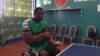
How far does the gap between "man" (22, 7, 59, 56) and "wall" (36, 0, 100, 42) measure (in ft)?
12.4

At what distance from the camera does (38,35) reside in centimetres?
239

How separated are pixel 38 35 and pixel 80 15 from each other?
4317mm

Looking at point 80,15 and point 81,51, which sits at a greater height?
point 80,15

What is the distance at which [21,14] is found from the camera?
7715 mm

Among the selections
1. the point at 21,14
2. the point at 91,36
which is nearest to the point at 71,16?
the point at 91,36

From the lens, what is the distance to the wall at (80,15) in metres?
6.11

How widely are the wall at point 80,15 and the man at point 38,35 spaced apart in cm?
379

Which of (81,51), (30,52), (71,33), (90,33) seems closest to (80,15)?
(71,33)

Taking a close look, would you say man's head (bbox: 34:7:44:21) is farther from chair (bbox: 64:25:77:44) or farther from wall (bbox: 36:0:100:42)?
chair (bbox: 64:25:77:44)

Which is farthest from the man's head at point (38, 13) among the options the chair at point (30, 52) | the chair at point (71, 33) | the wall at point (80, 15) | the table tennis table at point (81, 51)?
Result: the chair at point (71, 33)

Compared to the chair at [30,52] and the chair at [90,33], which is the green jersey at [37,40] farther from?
the chair at [90,33]

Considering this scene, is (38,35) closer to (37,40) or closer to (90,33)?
(37,40)

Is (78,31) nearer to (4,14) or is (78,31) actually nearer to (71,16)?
(71,16)

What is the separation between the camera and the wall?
6113 mm
